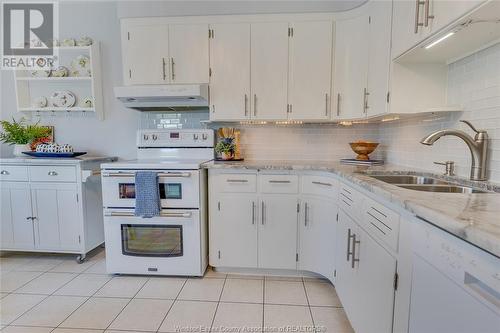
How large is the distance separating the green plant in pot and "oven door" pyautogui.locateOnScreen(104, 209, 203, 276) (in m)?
0.68

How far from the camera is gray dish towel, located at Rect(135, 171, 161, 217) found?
6.88 feet

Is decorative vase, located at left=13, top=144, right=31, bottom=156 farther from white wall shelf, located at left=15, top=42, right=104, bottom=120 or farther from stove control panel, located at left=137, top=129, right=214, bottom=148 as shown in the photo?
stove control panel, located at left=137, top=129, right=214, bottom=148

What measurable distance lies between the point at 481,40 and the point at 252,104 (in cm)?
161

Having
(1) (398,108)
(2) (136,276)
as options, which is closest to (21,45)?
(2) (136,276)

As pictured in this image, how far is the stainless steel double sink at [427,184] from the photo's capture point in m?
1.38

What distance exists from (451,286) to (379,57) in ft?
5.69

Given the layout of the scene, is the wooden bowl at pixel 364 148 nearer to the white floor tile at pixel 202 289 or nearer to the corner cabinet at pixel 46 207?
the white floor tile at pixel 202 289

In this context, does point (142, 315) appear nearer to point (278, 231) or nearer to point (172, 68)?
point (278, 231)

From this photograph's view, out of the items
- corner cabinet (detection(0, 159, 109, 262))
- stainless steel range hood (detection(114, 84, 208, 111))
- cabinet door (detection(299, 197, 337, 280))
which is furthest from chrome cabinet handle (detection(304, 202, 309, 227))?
corner cabinet (detection(0, 159, 109, 262))

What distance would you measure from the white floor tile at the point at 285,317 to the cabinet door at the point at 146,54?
2.16 meters

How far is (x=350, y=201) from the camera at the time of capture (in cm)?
164

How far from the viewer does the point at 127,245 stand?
2232mm

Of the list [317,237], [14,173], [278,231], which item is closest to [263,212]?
[278,231]

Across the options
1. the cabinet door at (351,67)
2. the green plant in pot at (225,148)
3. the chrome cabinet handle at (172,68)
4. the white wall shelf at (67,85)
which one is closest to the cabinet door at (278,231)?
the green plant in pot at (225,148)
